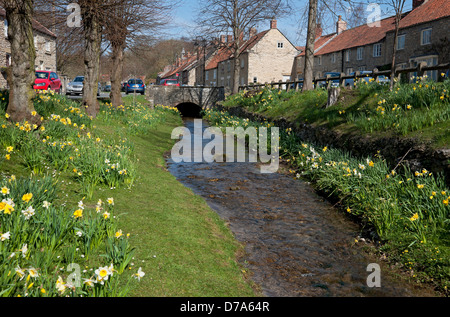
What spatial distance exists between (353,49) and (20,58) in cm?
3840

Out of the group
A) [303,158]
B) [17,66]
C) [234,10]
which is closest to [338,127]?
[303,158]

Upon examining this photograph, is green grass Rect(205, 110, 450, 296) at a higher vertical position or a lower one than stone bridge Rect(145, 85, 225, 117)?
lower

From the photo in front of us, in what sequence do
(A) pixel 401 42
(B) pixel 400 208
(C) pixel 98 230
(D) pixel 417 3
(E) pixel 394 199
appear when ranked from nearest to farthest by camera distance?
(C) pixel 98 230, (B) pixel 400 208, (E) pixel 394 199, (A) pixel 401 42, (D) pixel 417 3

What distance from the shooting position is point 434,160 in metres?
6.83

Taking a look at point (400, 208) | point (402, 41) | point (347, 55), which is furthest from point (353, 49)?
point (400, 208)

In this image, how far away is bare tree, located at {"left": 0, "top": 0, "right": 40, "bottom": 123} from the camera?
26.4 feet

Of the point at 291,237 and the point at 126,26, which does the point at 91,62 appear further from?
the point at 291,237

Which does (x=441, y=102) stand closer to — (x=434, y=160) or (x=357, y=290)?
(x=434, y=160)

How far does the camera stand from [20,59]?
26.9 ft

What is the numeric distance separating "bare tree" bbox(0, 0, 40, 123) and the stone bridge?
87.3ft

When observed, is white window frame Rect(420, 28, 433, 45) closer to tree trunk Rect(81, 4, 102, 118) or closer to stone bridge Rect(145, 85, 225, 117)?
stone bridge Rect(145, 85, 225, 117)

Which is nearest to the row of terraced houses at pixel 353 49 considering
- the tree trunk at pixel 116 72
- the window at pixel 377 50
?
the window at pixel 377 50

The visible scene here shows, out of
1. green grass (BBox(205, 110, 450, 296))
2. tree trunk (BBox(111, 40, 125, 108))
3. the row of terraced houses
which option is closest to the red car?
tree trunk (BBox(111, 40, 125, 108))

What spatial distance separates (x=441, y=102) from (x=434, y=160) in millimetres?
2539
